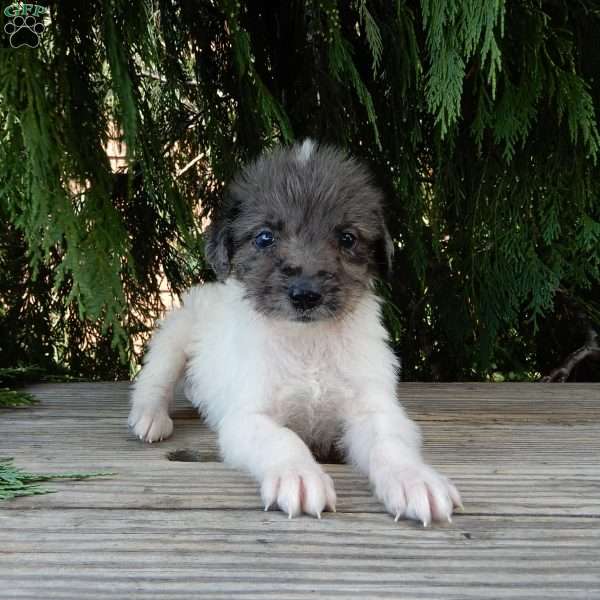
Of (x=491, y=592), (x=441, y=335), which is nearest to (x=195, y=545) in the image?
(x=491, y=592)

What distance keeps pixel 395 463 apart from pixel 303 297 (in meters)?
0.63

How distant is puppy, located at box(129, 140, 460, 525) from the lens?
2.37 metres

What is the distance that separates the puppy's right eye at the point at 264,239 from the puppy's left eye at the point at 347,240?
251 mm

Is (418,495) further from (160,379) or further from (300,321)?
(160,379)

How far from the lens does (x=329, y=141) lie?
3.27m

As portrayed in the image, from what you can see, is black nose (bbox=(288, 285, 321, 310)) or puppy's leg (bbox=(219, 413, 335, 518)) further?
black nose (bbox=(288, 285, 321, 310))

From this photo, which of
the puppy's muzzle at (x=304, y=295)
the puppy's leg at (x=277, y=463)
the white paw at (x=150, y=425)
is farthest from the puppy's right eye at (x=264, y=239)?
the white paw at (x=150, y=425)

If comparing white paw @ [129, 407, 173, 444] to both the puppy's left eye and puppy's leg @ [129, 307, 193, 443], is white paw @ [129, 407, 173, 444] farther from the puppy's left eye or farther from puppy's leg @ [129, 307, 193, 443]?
the puppy's left eye

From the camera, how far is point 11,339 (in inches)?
150

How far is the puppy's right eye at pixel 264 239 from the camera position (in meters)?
2.57

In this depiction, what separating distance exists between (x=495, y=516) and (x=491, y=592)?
37 cm

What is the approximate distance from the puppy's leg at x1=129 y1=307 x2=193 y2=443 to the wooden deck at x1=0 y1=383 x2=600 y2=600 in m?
0.15

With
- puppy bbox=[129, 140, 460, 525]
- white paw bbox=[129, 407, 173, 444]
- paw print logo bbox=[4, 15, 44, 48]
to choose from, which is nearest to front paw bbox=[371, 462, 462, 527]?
puppy bbox=[129, 140, 460, 525]

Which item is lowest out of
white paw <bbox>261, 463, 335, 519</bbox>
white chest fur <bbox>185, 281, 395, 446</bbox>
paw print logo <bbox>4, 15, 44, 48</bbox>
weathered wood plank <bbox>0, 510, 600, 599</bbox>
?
weathered wood plank <bbox>0, 510, 600, 599</bbox>
